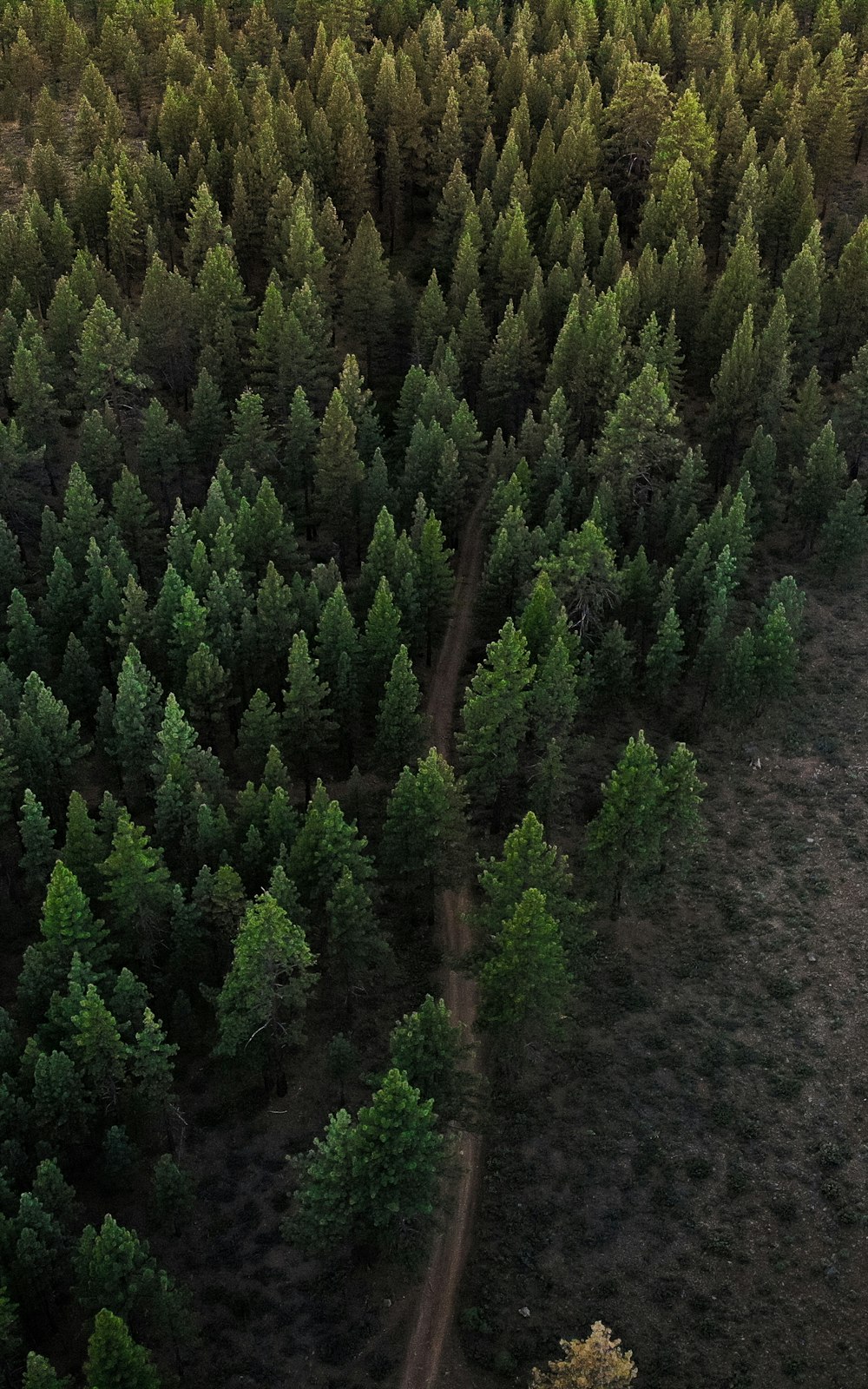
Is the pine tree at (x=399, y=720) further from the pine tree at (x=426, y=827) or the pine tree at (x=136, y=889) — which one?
the pine tree at (x=136, y=889)

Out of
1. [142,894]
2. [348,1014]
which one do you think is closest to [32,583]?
[142,894]

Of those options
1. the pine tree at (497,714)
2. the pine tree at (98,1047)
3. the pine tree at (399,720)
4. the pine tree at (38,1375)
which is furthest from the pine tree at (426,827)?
the pine tree at (38,1375)

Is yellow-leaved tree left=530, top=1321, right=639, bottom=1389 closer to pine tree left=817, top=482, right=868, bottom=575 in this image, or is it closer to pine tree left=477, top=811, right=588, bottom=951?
pine tree left=477, top=811, right=588, bottom=951

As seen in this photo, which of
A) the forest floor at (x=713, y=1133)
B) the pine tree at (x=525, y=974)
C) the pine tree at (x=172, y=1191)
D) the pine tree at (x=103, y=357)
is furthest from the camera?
the pine tree at (x=103, y=357)

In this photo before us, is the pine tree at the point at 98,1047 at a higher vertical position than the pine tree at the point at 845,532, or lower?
lower

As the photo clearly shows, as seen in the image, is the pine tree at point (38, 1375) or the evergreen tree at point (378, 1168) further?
the evergreen tree at point (378, 1168)

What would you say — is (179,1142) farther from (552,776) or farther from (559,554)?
(559,554)

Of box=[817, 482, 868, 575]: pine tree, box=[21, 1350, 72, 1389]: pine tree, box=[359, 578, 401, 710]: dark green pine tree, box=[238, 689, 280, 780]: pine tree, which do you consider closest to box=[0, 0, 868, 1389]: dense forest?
box=[21, 1350, 72, 1389]: pine tree
